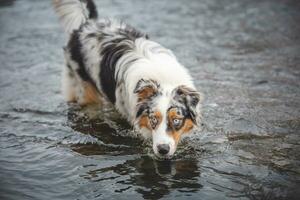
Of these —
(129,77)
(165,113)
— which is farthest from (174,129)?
(129,77)

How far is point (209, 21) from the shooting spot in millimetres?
12914

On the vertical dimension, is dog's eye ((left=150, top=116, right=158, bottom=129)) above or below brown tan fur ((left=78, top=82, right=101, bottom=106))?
below

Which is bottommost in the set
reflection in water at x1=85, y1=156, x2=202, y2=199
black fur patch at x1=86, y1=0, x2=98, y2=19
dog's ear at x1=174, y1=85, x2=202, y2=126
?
reflection in water at x1=85, y1=156, x2=202, y2=199

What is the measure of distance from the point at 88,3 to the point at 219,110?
2702 millimetres

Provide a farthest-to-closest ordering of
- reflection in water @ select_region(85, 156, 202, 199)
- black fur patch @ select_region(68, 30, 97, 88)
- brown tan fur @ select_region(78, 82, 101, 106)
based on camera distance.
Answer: brown tan fur @ select_region(78, 82, 101, 106) → black fur patch @ select_region(68, 30, 97, 88) → reflection in water @ select_region(85, 156, 202, 199)

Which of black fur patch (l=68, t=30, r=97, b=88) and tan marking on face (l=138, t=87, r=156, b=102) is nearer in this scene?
tan marking on face (l=138, t=87, r=156, b=102)

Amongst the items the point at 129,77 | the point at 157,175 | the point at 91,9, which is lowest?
the point at 157,175

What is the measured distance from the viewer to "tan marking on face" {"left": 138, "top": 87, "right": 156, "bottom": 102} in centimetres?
591

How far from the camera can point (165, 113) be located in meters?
5.66

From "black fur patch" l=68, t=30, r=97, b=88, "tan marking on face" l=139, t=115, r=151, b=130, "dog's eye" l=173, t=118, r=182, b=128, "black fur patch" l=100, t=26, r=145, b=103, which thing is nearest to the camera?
"dog's eye" l=173, t=118, r=182, b=128

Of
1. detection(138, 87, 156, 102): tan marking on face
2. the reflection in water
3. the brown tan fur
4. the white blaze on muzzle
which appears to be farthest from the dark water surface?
detection(138, 87, 156, 102): tan marking on face

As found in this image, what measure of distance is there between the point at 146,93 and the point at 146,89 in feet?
0.24

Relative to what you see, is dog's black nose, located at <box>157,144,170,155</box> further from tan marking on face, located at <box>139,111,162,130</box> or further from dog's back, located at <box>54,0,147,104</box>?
dog's back, located at <box>54,0,147,104</box>

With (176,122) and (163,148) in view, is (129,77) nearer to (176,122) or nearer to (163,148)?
(176,122)
